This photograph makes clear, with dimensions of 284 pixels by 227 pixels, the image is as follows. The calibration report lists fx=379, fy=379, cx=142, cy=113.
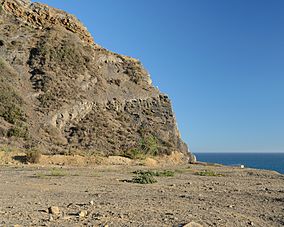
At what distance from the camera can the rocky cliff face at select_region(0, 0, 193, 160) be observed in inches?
1571

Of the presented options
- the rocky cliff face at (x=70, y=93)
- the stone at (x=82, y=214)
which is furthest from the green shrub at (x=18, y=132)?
the stone at (x=82, y=214)

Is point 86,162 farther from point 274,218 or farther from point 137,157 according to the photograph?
point 274,218

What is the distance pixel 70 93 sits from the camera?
152 ft

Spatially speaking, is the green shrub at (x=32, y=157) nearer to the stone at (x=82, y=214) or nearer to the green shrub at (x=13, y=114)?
the green shrub at (x=13, y=114)

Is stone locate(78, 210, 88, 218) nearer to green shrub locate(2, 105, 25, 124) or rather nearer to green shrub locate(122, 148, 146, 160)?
green shrub locate(122, 148, 146, 160)

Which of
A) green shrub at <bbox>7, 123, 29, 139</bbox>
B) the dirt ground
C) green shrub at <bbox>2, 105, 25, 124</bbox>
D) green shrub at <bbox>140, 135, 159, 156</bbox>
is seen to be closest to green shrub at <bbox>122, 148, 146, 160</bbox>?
green shrub at <bbox>140, 135, 159, 156</bbox>

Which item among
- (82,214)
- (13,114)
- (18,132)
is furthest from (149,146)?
(82,214)

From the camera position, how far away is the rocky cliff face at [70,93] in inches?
1571

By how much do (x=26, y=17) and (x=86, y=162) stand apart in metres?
35.1

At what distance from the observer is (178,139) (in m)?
50.4

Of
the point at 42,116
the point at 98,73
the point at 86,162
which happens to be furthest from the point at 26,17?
the point at 86,162

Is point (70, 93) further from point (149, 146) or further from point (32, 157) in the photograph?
point (32, 157)

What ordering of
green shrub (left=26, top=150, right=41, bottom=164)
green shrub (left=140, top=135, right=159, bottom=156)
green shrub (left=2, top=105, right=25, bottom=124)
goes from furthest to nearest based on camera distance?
green shrub (left=140, top=135, right=159, bottom=156)
green shrub (left=2, top=105, right=25, bottom=124)
green shrub (left=26, top=150, right=41, bottom=164)

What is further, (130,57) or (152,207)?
(130,57)
